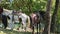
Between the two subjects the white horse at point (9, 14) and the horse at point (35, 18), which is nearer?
the horse at point (35, 18)

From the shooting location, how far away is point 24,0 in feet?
26.6

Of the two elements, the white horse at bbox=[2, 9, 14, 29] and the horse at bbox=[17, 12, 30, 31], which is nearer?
the horse at bbox=[17, 12, 30, 31]

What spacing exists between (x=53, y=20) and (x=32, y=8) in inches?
40.0

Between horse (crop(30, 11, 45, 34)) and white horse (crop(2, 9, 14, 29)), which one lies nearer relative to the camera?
horse (crop(30, 11, 45, 34))

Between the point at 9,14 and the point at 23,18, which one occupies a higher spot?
the point at 9,14

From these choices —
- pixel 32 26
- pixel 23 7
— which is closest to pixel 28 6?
A: pixel 23 7

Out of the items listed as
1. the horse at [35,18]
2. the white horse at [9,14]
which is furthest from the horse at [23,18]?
the white horse at [9,14]

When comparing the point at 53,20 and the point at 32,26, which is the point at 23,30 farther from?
the point at 53,20

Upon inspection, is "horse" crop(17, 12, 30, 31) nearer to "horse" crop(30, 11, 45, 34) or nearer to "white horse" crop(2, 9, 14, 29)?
"horse" crop(30, 11, 45, 34)

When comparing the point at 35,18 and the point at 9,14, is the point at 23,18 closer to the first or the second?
the point at 35,18

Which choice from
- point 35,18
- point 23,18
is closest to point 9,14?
point 23,18

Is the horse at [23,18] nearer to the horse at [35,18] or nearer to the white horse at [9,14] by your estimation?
the horse at [35,18]

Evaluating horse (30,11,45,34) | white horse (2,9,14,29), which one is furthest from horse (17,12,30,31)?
white horse (2,9,14,29)

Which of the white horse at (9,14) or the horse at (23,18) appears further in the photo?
the white horse at (9,14)
